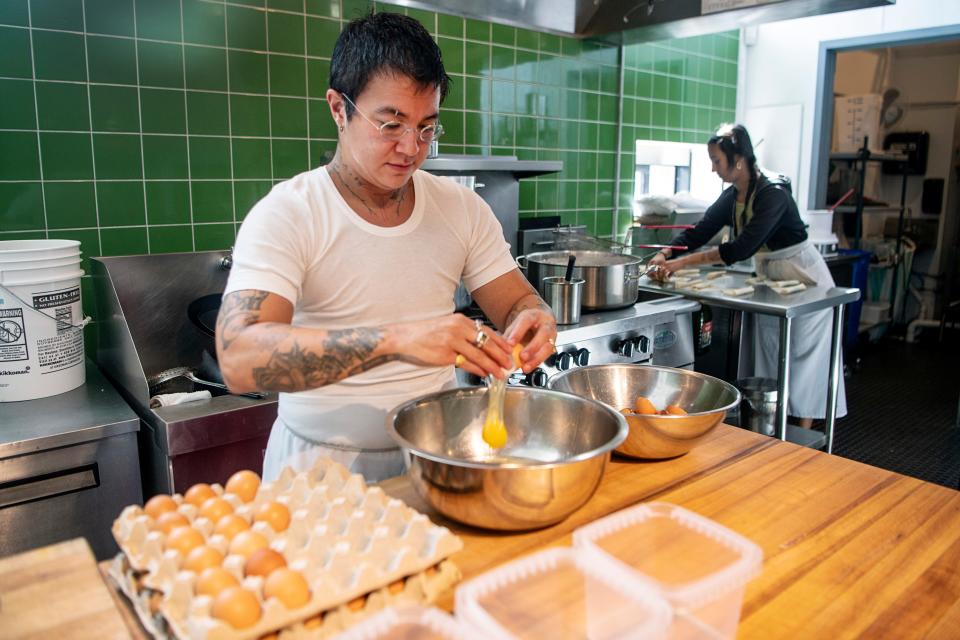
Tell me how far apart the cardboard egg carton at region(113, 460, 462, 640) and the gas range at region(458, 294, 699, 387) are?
4.56 feet

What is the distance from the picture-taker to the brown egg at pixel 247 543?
0.89 m

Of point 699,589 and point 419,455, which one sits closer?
point 699,589

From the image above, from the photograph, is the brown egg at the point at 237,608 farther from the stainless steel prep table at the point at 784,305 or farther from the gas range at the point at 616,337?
the stainless steel prep table at the point at 784,305

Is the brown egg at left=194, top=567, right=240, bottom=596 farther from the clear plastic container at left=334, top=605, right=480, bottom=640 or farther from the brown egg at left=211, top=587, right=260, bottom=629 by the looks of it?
the clear plastic container at left=334, top=605, right=480, bottom=640

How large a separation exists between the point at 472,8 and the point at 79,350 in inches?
73.9

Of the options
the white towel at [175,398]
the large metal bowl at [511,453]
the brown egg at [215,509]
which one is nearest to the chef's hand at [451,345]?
the large metal bowl at [511,453]

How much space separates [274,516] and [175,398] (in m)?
1.18

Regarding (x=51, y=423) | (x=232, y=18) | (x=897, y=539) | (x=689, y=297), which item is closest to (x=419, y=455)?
(x=897, y=539)

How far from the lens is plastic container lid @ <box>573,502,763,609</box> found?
0.76m

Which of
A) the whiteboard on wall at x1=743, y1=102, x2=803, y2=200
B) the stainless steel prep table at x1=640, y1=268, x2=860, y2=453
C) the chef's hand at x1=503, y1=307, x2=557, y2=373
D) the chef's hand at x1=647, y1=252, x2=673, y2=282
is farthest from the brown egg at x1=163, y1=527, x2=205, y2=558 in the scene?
the whiteboard on wall at x1=743, y1=102, x2=803, y2=200

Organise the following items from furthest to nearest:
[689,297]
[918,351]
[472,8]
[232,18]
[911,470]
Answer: [918,351] < [911,470] < [689,297] < [472,8] < [232,18]

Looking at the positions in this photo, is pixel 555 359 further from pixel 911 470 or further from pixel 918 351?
pixel 918 351

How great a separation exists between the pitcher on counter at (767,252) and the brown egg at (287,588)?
302 cm

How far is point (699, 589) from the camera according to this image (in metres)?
0.75
